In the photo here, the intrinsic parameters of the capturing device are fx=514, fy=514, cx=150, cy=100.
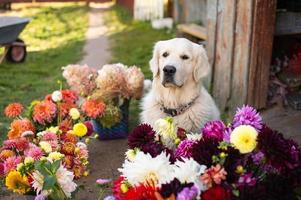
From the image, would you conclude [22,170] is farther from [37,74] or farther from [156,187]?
[37,74]

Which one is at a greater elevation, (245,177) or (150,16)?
(245,177)

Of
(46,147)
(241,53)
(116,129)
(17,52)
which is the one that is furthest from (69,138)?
(17,52)

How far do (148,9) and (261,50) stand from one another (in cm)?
697

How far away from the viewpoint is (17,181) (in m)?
2.78

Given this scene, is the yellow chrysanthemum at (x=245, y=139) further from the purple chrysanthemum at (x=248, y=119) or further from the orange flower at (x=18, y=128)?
the orange flower at (x=18, y=128)

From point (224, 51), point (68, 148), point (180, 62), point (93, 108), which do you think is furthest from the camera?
point (224, 51)

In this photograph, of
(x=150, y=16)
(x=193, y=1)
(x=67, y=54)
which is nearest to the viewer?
(x=67, y=54)

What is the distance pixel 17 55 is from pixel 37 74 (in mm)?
869

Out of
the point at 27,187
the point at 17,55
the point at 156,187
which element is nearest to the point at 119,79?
the point at 27,187

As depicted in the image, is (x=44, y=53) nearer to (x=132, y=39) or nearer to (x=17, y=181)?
(x=132, y=39)

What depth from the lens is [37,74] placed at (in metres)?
7.88

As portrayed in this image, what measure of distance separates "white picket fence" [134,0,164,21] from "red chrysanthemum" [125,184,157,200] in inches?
379

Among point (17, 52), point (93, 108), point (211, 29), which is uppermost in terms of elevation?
point (211, 29)

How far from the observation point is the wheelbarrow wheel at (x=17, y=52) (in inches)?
330
